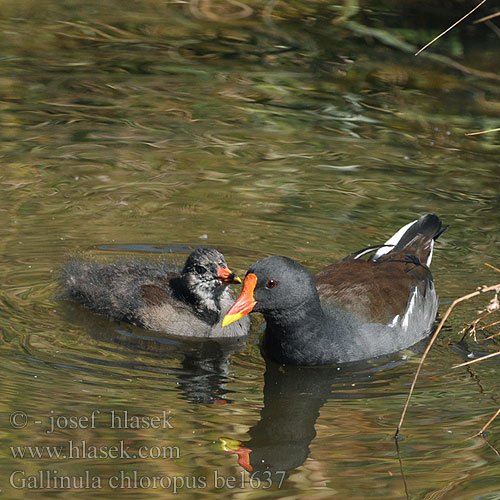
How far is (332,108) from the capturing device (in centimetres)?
1012

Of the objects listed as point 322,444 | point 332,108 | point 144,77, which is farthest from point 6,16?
point 322,444

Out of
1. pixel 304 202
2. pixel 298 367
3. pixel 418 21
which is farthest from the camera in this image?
pixel 418 21

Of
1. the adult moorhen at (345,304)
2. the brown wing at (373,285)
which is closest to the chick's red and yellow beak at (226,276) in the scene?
the adult moorhen at (345,304)

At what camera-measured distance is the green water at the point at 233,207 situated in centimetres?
550

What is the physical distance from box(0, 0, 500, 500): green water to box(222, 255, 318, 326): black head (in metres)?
0.42

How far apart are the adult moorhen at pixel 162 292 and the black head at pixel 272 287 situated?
1.55 ft

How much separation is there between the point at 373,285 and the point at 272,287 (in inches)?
36.1

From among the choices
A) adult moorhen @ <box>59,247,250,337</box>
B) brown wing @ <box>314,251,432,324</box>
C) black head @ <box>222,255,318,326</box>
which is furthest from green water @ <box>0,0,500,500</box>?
black head @ <box>222,255,318,326</box>

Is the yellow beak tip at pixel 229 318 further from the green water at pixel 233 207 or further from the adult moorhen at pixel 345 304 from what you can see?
the green water at pixel 233 207

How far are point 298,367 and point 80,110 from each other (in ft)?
13.8

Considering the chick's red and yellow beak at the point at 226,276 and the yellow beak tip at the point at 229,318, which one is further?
the chick's red and yellow beak at the point at 226,276

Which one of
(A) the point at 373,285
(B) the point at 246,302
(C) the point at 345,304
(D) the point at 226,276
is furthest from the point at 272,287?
(A) the point at 373,285

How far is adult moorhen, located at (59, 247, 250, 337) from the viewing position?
6965mm

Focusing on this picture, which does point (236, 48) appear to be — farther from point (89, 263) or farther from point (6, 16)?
point (89, 263)
